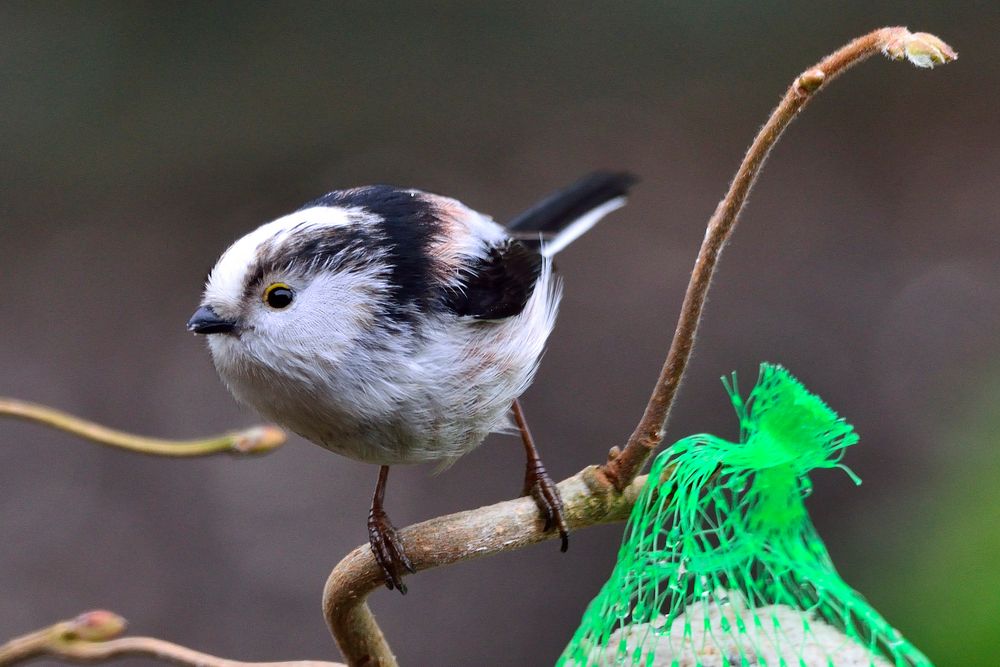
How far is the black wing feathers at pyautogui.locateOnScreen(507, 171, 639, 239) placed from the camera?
255 centimetres

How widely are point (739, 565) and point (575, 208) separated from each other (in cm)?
120

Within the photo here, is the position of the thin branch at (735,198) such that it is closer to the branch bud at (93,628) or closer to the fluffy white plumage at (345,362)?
the fluffy white plumage at (345,362)

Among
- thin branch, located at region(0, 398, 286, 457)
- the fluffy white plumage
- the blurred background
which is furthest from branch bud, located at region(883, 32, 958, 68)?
the blurred background

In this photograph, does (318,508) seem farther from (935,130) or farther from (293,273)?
(935,130)

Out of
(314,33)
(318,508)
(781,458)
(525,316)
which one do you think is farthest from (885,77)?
(781,458)

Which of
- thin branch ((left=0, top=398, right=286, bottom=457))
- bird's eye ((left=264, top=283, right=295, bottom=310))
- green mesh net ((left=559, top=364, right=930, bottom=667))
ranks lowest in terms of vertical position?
green mesh net ((left=559, top=364, right=930, bottom=667))

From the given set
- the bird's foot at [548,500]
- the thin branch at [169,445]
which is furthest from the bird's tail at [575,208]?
the thin branch at [169,445]

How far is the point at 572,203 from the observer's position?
2574mm

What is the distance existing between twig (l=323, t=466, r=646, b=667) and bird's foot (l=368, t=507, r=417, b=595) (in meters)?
0.03

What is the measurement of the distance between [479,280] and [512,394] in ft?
0.73

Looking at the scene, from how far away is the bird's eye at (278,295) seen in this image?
5.51 feet

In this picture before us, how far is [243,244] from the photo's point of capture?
5.54ft

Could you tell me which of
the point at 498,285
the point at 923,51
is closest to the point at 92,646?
the point at 498,285

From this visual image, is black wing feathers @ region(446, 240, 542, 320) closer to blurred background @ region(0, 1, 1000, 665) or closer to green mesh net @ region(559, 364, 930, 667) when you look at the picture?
green mesh net @ region(559, 364, 930, 667)
